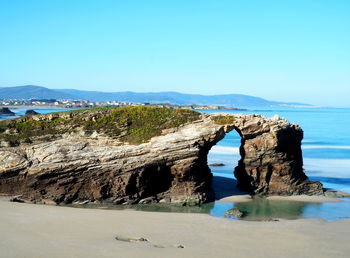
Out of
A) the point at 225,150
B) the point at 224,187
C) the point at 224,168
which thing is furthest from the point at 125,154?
the point at 225,150

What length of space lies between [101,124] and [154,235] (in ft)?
31.9

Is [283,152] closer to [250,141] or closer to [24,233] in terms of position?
[250,141]

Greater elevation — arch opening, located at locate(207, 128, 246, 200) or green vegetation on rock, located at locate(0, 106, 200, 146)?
green vegetation on rock, located at locate(0, 106, 200, 146)

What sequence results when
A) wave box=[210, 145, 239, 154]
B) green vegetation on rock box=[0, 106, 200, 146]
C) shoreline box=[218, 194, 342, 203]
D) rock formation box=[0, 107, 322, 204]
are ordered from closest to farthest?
rock formation box=[0, 107, 322, 204], green vegetation on rock box=[0, 106, 200, 146], shoreline box=[218, 194, 342, 203], wave box=[210, 145, 239, 154]

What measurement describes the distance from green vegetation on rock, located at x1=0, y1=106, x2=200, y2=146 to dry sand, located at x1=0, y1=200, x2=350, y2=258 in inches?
181

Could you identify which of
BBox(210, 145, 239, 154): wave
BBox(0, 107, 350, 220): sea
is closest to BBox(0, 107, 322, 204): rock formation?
BBox(0, 107, 350, 220): sea

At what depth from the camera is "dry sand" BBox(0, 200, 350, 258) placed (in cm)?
1533

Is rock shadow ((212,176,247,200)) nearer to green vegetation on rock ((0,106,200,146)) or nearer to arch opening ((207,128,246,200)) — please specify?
arch opening ((207,128,246,200))

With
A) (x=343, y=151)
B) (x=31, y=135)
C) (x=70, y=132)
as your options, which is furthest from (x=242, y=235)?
(x=343, y=151)

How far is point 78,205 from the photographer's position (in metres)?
23.2

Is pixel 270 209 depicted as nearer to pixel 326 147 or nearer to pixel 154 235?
pixel 154 235

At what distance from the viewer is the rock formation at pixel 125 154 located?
23.5 metres

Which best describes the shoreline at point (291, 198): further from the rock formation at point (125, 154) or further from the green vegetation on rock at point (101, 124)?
the green vegetation on rock at point (101, 124)

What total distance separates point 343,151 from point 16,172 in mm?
38459
